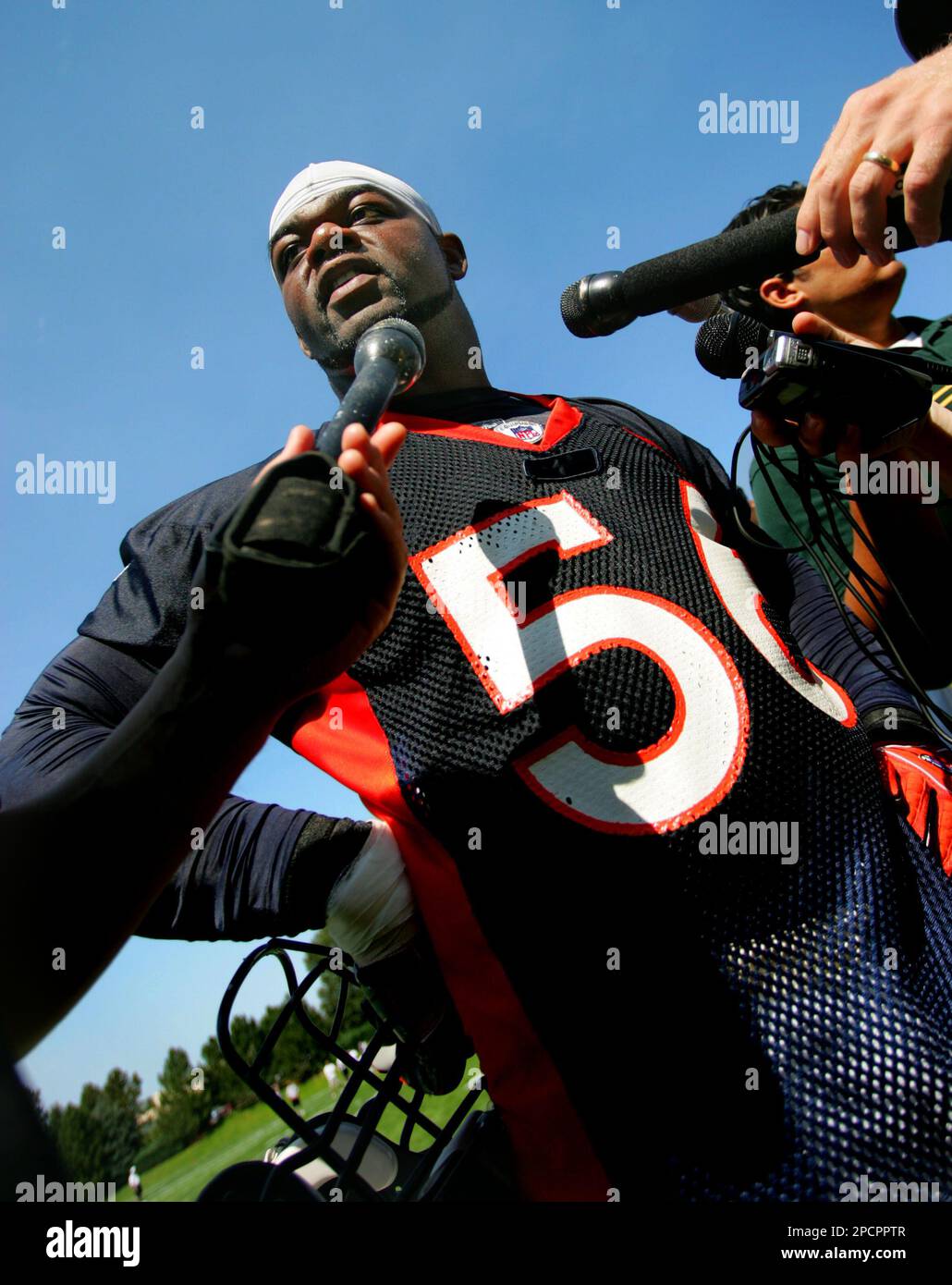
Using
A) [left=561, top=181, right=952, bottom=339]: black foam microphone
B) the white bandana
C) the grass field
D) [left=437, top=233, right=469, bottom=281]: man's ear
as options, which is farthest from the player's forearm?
the grass field

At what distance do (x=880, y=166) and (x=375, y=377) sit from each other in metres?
0.90

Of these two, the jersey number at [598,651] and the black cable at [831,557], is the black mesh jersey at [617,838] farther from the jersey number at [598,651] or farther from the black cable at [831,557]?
the black cable at [831,557]

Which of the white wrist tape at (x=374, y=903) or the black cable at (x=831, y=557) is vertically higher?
the black cable at (x=831, y=557)

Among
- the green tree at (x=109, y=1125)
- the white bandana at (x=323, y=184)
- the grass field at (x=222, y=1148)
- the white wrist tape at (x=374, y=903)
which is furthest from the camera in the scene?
the green tree at (x=109, y=1125)

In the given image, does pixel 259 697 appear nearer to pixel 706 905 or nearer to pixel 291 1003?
pixel 706 905

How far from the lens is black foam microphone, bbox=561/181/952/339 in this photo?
1530mm

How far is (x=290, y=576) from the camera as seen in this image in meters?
0.87

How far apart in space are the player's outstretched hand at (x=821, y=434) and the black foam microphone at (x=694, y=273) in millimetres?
276

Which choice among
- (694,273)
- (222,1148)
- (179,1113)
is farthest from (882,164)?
(179,1113)

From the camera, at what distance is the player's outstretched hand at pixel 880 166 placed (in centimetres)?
131

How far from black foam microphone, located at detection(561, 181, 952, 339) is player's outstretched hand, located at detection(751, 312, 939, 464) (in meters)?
0.28

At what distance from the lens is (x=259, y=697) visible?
927mm

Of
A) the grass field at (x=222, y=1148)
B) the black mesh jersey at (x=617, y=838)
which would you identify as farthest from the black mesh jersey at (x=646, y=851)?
the grass field at (x=222, y=1148)
